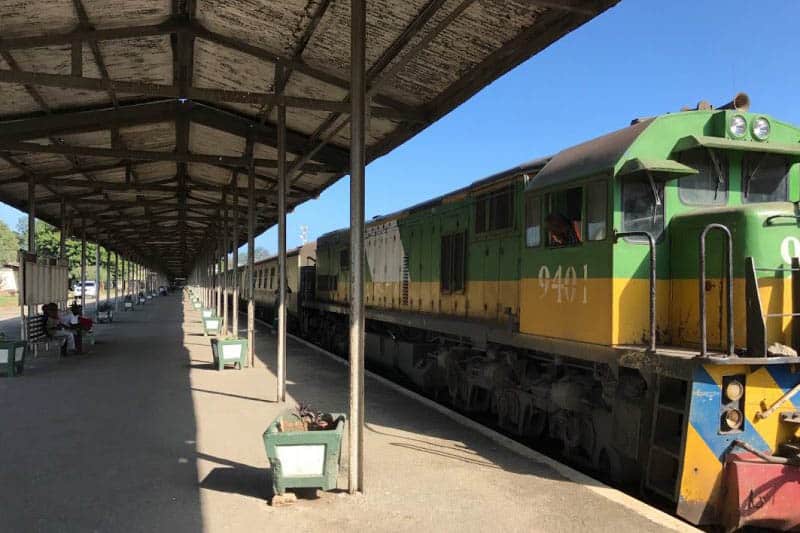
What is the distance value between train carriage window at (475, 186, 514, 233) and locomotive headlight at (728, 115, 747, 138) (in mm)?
2904

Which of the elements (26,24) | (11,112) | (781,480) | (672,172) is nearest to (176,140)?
(11,112)

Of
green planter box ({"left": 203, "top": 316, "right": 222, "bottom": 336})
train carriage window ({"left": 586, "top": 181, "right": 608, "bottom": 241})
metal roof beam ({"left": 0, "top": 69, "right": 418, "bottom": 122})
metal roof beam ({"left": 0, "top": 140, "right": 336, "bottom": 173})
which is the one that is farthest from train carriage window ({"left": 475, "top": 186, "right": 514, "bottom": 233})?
green planter box ({"left": 203, "top": 316, "right": 222, "bottom": 336})

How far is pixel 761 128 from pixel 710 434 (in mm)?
3009

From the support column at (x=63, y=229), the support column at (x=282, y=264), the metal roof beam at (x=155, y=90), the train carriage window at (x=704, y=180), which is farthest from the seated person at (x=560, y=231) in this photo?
the support column at (x=63, y=229)

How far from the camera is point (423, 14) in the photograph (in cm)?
704

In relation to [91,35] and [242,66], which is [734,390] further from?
[91,35]

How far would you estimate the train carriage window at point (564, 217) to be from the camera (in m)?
6.57

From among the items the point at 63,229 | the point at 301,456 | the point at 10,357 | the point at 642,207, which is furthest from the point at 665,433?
the point at 63,229

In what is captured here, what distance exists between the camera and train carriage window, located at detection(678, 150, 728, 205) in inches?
243

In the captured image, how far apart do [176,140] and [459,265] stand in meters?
7.72

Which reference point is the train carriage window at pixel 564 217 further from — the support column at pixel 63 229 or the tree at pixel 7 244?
the tree at pixel 7 244

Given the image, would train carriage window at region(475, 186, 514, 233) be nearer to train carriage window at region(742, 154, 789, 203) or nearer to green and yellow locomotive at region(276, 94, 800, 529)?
green and yellow locomotive at region(276, 94, 800, 529)

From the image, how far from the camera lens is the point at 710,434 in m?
5.20

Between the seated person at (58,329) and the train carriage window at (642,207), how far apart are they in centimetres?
1502
